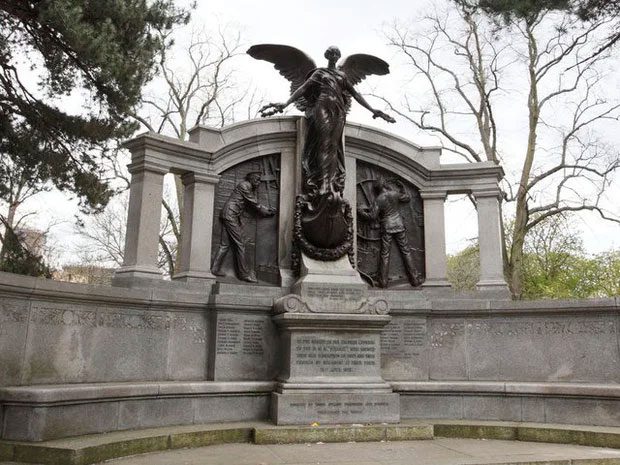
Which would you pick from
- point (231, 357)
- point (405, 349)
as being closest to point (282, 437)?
point (231, 357)

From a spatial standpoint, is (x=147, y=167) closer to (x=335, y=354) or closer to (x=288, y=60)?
(x=288, y=60)

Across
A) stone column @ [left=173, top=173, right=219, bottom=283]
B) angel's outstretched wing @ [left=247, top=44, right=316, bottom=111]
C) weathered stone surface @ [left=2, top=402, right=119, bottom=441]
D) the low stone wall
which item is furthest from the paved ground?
angel's outstretched wing @ [left=247, top=44, right=316, bottom=111]

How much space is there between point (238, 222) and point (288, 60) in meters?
3.60

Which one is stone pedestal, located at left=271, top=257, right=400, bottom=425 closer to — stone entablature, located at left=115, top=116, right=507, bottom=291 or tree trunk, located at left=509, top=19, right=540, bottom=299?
stone entablature, located at left=115, top=116, right=507, bottom=291

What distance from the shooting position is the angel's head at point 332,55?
10.4 m

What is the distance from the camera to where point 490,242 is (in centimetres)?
1096

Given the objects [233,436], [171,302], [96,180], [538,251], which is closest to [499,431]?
[233,436]

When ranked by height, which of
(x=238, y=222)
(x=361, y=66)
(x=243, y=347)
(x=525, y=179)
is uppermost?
(x=525, y=179)

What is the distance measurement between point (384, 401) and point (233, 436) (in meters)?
2.34

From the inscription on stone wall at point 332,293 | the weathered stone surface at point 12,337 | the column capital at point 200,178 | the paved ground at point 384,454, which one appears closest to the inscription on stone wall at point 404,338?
the inscription on stone wall at point 332,293

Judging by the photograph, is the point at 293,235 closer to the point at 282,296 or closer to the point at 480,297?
the point at 282,296

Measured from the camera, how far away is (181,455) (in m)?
6.52

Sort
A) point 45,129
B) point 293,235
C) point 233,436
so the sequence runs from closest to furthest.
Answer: point 233,436 < point 293,235 < point 45,129

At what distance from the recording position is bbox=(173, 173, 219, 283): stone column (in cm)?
962
